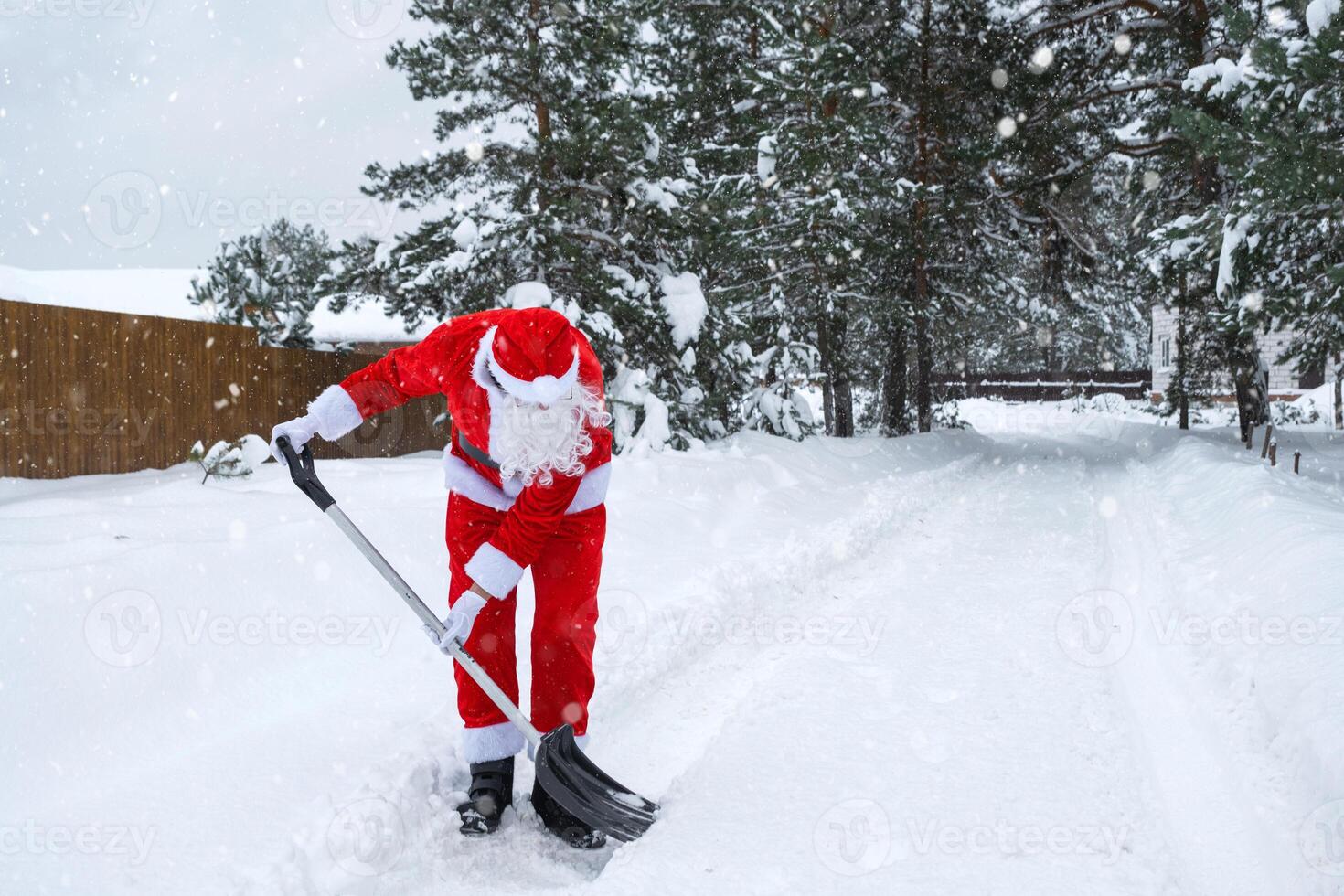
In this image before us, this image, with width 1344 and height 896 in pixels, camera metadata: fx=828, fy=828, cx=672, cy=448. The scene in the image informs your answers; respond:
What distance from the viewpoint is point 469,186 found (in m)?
11.1

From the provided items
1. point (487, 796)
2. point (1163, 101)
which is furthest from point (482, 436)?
point (1163, 101)

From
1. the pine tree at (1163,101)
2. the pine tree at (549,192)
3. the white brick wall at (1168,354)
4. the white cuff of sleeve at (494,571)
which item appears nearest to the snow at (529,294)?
the pine tree at (549,192)

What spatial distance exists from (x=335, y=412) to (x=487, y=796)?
1555mm

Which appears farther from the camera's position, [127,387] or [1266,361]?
[1266,361]

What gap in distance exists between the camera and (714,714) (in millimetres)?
3898

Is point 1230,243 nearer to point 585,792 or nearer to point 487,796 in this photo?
point 585,792

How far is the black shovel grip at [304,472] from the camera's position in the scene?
3.11m

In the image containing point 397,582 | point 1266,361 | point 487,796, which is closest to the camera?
point 487,796

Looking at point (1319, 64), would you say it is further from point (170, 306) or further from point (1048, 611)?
point (170, 306)

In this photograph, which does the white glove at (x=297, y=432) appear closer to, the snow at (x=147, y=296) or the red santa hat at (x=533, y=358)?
the red santa hat at (x=533, y=358)

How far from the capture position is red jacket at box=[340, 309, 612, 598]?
2.87 m

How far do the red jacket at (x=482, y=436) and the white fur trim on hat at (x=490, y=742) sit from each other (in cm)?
59

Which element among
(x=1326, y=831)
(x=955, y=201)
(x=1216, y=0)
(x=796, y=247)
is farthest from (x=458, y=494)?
(x=1216, y=0)

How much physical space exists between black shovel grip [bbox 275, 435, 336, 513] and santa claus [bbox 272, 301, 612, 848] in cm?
4
